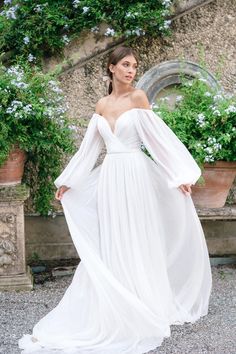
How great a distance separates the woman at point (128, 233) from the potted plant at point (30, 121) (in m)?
0.91

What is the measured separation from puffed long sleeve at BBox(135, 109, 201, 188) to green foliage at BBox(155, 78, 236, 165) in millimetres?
1053

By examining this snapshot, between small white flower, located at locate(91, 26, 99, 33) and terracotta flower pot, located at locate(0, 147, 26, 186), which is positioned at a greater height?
small white flower, located at locate(91, 26, 99, 33)

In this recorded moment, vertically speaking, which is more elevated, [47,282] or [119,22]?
[119,22]

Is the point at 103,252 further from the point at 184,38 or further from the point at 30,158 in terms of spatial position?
the point at 184,38

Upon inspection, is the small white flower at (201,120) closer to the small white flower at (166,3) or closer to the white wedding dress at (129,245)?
the white wedding dress at (129,245)

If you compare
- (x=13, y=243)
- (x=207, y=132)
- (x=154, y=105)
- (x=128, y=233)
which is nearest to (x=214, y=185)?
(x=207, y=132)

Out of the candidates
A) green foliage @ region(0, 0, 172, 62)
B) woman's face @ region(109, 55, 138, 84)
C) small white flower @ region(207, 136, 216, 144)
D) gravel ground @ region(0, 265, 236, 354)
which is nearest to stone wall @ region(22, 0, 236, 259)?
green foliage @ region(0, 0, 172, 62)

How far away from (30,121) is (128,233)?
1547 millimetres

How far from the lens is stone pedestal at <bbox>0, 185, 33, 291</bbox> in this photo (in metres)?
5.04

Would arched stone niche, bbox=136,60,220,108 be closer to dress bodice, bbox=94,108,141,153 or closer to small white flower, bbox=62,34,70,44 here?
small white flower, bbox=62,34,70,44

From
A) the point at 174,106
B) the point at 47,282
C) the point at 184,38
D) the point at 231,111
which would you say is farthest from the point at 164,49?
the point at 47,282

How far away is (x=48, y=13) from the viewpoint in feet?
18.2

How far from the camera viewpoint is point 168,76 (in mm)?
5879

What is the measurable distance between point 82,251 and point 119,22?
2580 mm
